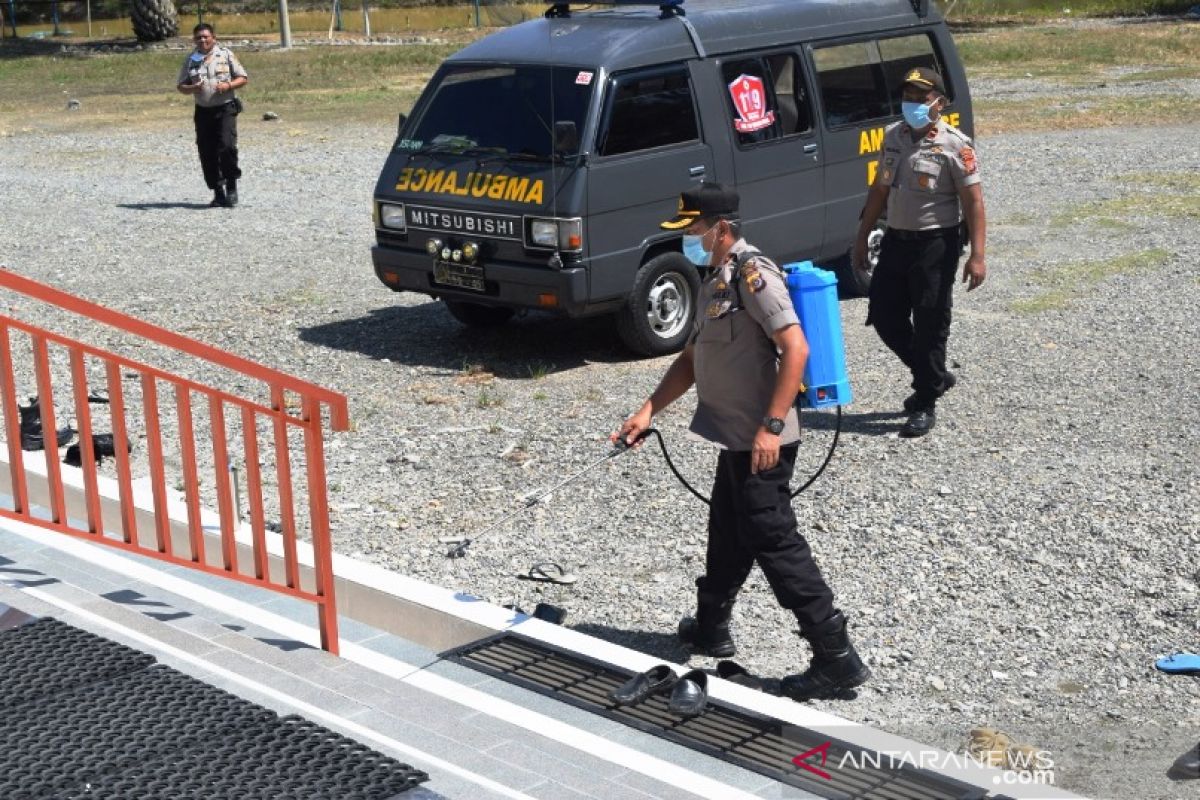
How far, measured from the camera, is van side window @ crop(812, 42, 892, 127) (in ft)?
35.7

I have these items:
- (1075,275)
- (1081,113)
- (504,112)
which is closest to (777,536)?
(504,112)

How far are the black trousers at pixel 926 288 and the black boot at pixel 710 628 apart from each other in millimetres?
2838

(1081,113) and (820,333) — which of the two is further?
(1081,113)

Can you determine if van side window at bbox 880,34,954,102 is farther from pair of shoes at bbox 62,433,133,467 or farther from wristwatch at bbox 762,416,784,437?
wristwatch at bbox 762,416,784,437

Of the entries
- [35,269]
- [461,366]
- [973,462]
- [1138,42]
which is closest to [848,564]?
[973,462]

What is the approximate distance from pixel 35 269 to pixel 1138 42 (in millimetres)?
25175

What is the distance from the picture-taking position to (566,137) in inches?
368

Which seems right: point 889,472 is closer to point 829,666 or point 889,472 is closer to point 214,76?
point 829,666

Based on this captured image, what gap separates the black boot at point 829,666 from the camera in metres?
5.26

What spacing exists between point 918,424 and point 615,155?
263 centimetres

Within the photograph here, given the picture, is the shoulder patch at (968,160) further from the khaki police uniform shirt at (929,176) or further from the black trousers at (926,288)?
the black trousers at (926,288)

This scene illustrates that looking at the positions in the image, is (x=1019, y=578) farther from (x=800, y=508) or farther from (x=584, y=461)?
(x=584, y=461)

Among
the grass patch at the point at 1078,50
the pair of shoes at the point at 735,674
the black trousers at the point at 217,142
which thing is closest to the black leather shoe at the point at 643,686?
the pair of shoes at the point at 735,674

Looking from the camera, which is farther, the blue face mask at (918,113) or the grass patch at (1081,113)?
the grass patch at (1081,113)
